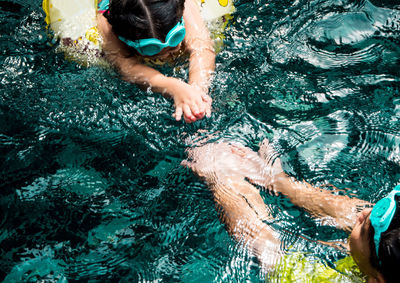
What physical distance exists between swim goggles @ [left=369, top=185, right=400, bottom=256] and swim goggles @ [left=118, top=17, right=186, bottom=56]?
5.56 ft

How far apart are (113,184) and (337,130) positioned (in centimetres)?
149

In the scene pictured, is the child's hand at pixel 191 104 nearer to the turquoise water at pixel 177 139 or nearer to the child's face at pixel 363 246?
the turquoise water at pixel 177 139

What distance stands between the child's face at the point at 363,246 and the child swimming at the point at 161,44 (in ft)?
3.61

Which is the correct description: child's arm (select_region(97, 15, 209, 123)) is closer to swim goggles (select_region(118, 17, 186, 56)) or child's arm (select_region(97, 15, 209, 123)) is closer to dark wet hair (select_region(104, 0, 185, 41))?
swim goggles (select_region(118, 17, 186, 56))

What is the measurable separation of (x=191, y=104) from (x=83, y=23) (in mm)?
1321

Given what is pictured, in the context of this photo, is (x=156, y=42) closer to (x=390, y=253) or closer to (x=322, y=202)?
(x=322, y=202)

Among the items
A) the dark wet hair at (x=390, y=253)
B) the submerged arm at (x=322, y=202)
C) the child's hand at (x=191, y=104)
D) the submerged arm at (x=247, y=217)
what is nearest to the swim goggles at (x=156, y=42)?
the child's hand at (x=191, y=104)

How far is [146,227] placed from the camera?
7.66ft

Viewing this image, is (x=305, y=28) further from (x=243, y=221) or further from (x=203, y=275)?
(x=203, y=275)

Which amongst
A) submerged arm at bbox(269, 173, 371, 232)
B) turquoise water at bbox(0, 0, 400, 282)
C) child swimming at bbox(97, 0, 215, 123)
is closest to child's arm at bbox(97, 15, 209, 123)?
child swimming at bbox(97, 0, 215, 123)

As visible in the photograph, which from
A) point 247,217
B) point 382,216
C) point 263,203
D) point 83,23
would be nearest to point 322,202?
point 263,203

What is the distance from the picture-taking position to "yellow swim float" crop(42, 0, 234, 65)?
3062mm

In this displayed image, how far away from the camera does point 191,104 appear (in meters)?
2.47

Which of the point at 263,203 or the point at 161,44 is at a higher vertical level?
the point at 161,44
